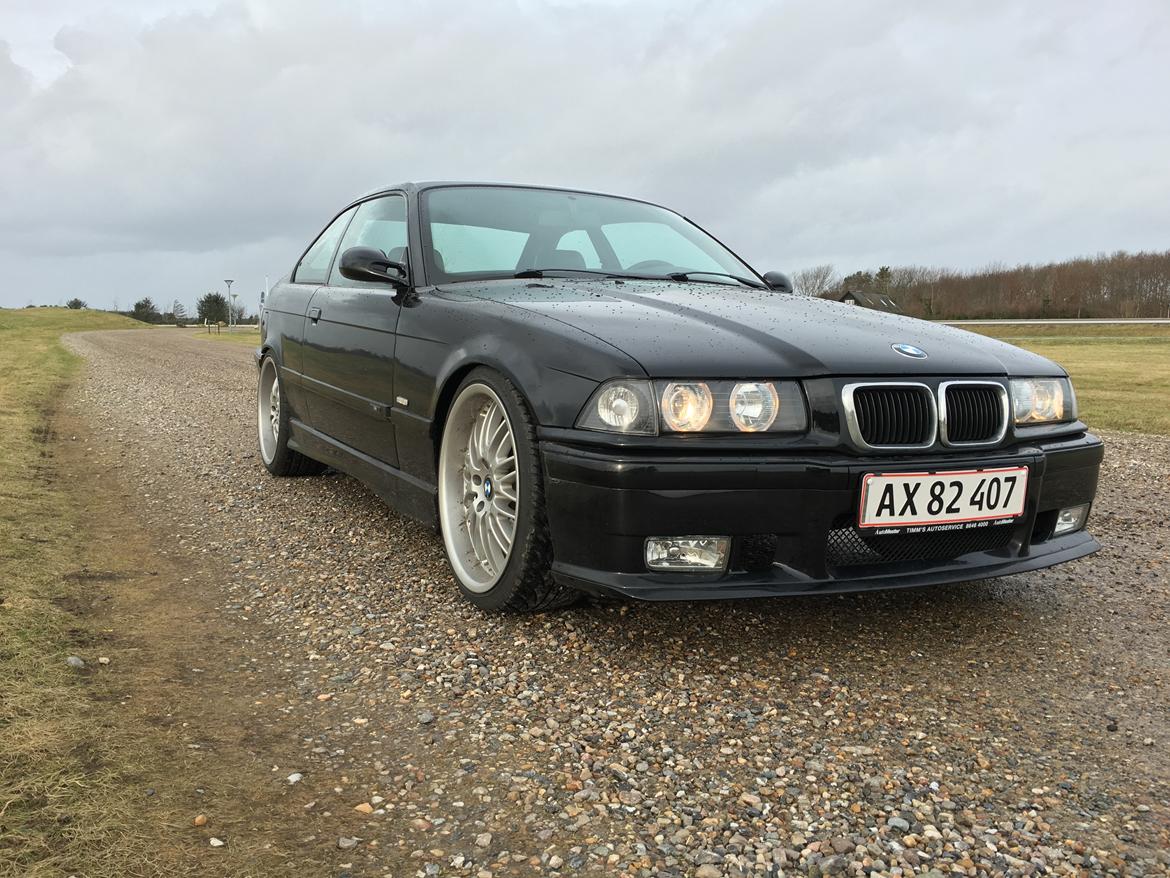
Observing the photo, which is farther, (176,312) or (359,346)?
(176,312)

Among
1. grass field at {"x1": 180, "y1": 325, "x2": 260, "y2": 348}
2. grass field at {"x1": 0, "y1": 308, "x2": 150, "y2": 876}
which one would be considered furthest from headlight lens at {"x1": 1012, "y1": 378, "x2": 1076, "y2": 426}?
grass field at {"x1": 180, "y1": 325, "x2": 260, "y2": 348}

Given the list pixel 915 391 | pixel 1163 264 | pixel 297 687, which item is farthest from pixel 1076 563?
pixel 1163 264

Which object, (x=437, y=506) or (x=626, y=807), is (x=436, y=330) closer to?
(x=437, y=506)

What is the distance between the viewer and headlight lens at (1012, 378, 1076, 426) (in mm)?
2891

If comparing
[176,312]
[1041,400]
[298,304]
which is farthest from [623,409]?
[176,312]

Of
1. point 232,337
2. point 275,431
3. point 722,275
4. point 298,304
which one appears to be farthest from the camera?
point 232,337

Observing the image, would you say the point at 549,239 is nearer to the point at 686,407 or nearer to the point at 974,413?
the point at 686,407

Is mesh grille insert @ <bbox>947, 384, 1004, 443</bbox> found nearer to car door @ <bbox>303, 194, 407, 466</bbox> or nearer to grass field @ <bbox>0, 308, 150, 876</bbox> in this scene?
car door @ <bbox>303, 194, 407, 466</bbox>

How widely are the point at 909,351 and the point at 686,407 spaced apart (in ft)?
2.60

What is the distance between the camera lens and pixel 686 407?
7.97 feet

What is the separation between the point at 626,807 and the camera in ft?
6.21

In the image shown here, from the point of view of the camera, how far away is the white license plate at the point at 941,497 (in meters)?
2.45

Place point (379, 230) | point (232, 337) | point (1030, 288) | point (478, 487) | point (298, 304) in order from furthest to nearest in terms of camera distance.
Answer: point (1030, 288) → point (232, 337) → point (298, 304) → point (379, 230) → point (478, 487)

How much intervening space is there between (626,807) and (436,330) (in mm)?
1894
